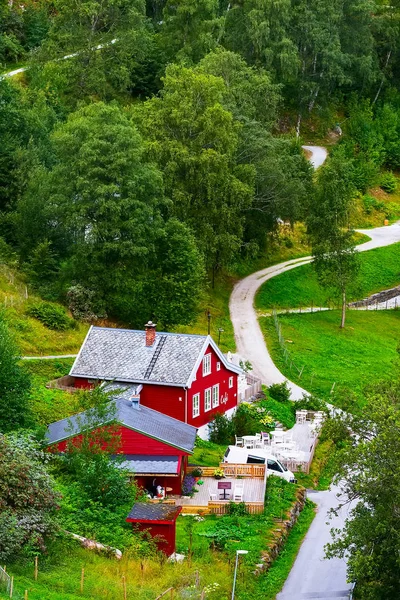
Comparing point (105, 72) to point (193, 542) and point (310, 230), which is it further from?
point (193, 542)

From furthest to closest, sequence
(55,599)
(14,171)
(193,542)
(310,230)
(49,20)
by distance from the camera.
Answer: (49,20) < (310,230) < (14,171) < (193,542) < (55,599)

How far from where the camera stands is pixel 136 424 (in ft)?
142

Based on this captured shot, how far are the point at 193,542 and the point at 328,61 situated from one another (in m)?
71.1

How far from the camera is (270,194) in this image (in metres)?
76.9

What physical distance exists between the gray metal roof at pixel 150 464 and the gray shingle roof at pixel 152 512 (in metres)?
4.49

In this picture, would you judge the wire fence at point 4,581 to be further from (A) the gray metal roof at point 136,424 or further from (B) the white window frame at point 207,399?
(B) the white window frame at point 207,399

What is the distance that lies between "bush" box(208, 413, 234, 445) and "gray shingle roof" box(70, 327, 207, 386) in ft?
9.41

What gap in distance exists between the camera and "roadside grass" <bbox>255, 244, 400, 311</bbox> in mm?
77688

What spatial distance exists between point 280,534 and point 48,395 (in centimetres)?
1358

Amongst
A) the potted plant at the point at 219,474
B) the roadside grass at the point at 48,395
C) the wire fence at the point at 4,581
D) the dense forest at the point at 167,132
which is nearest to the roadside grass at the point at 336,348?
the dense forest at the point at 167,132

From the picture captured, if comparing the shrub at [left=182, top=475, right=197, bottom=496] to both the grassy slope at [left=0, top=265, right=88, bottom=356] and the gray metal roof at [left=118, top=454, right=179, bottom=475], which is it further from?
the grassy slope at [left=0, top=265, right=88, bottom=356]

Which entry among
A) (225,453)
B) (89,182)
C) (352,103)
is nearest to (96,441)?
(225,453)

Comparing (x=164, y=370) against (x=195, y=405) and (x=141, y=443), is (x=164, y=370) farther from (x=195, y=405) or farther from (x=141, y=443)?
(x=141, y=443)

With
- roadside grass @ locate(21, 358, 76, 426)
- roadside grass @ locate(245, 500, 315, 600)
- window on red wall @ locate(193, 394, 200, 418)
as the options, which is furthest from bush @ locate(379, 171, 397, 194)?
roadside grass @ locate(245, 500, 315, 600)
